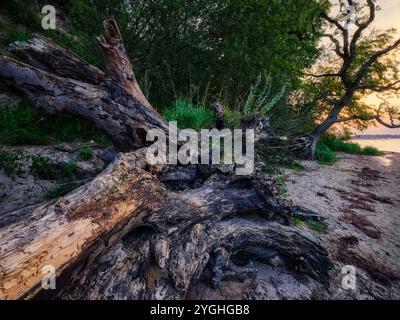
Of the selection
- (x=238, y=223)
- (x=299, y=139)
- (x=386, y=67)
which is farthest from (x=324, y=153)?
(x=238, y=223)

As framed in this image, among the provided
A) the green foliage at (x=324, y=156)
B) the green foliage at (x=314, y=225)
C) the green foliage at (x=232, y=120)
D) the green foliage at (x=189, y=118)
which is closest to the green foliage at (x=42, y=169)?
the green foliage at (x=189, y=118)

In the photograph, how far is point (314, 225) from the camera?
4008 millimetres

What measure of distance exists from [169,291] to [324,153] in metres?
11.2

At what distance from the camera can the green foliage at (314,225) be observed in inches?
153

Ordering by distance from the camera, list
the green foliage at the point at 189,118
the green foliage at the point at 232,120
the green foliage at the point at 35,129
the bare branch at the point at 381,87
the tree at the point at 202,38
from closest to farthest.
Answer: the green foliage at the point at 189,118, the green foliage at the point at 232,120, the green foliage at the point at 35,129, the tree at the point at 202,38, the bare branch at the point at 381,87

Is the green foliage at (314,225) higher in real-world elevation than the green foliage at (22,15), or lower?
lower

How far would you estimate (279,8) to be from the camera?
6.11m

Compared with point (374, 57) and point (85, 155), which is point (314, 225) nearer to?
point (85, 155)

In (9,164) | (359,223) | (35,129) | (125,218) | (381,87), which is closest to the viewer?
(125,218)

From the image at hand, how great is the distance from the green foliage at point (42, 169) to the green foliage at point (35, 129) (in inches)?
40.3

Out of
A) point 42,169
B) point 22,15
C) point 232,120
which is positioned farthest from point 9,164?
point 22,15

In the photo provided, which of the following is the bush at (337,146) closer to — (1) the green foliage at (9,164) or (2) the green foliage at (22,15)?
(2) the green foliage at (22,15)

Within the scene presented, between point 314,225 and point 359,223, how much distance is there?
3.87 feet
